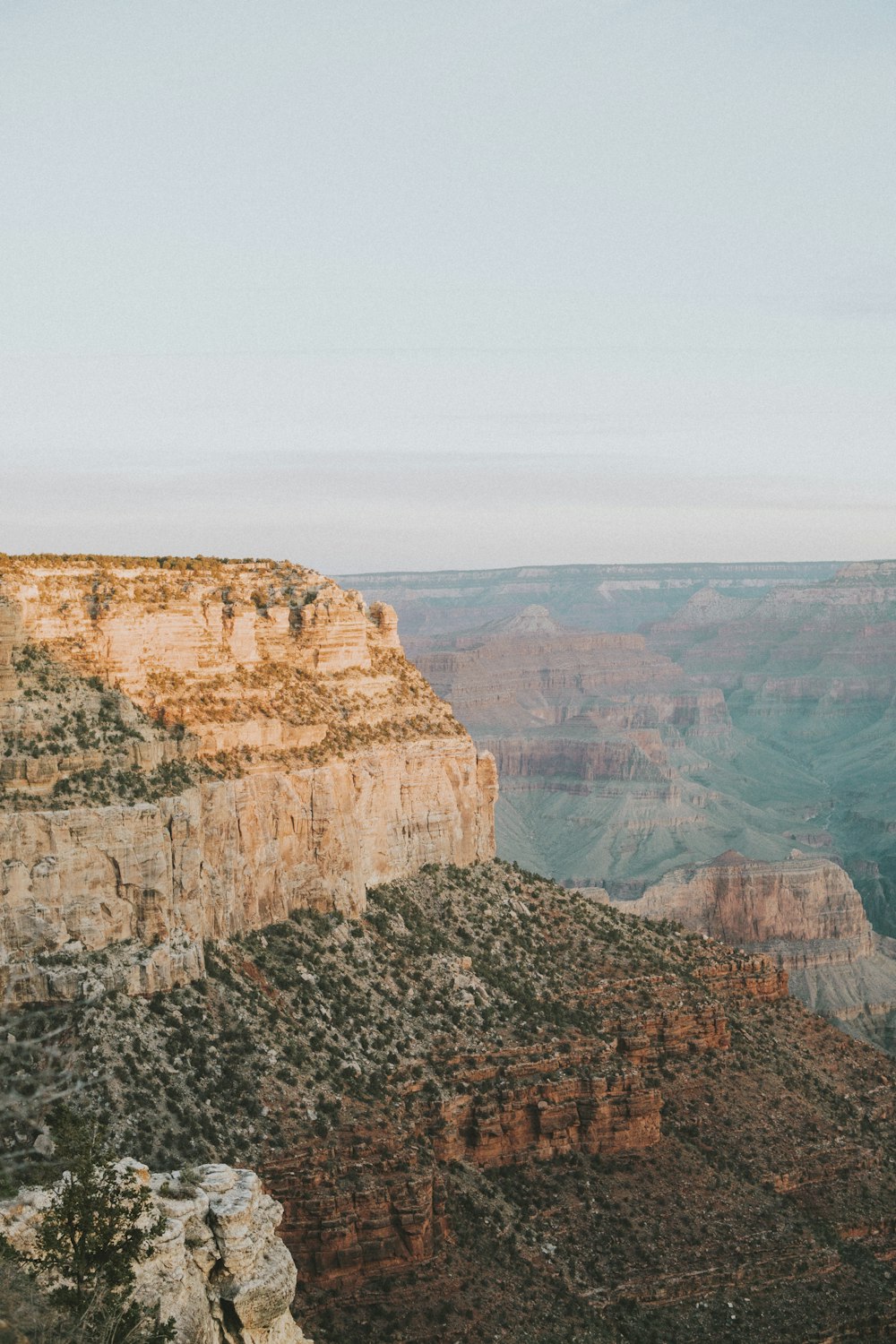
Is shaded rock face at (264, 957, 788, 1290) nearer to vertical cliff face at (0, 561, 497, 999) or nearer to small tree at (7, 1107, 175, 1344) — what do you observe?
vertical cliff face at (0, 561, 497, 999)

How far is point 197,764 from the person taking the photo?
52.0m

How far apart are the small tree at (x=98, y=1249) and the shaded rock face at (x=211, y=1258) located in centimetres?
44

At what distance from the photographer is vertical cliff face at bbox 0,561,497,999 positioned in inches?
1802

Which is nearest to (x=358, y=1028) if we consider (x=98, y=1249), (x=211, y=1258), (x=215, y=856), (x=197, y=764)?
(x=215, y=856)

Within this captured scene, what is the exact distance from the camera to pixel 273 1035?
1939 inches

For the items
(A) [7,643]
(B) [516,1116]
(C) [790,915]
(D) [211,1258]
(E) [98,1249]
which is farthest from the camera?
(C) [790,915]

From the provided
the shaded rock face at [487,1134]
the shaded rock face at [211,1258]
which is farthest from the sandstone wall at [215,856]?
the shaded rock face at [211,1258]

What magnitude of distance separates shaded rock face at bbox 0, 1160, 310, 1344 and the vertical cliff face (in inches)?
459

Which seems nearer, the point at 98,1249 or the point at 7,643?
the point at 98,1249

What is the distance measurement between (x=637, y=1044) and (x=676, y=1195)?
19.5 ft

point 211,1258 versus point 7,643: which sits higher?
point 7,643

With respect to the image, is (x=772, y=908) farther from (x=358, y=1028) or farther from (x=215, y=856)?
(x=215, y=856)

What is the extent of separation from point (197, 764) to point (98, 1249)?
895 inches

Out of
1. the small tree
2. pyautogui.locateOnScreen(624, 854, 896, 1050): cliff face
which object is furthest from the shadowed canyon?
pyautogui.locateOnScreen(624, 854, 896, 1050): cliff face
